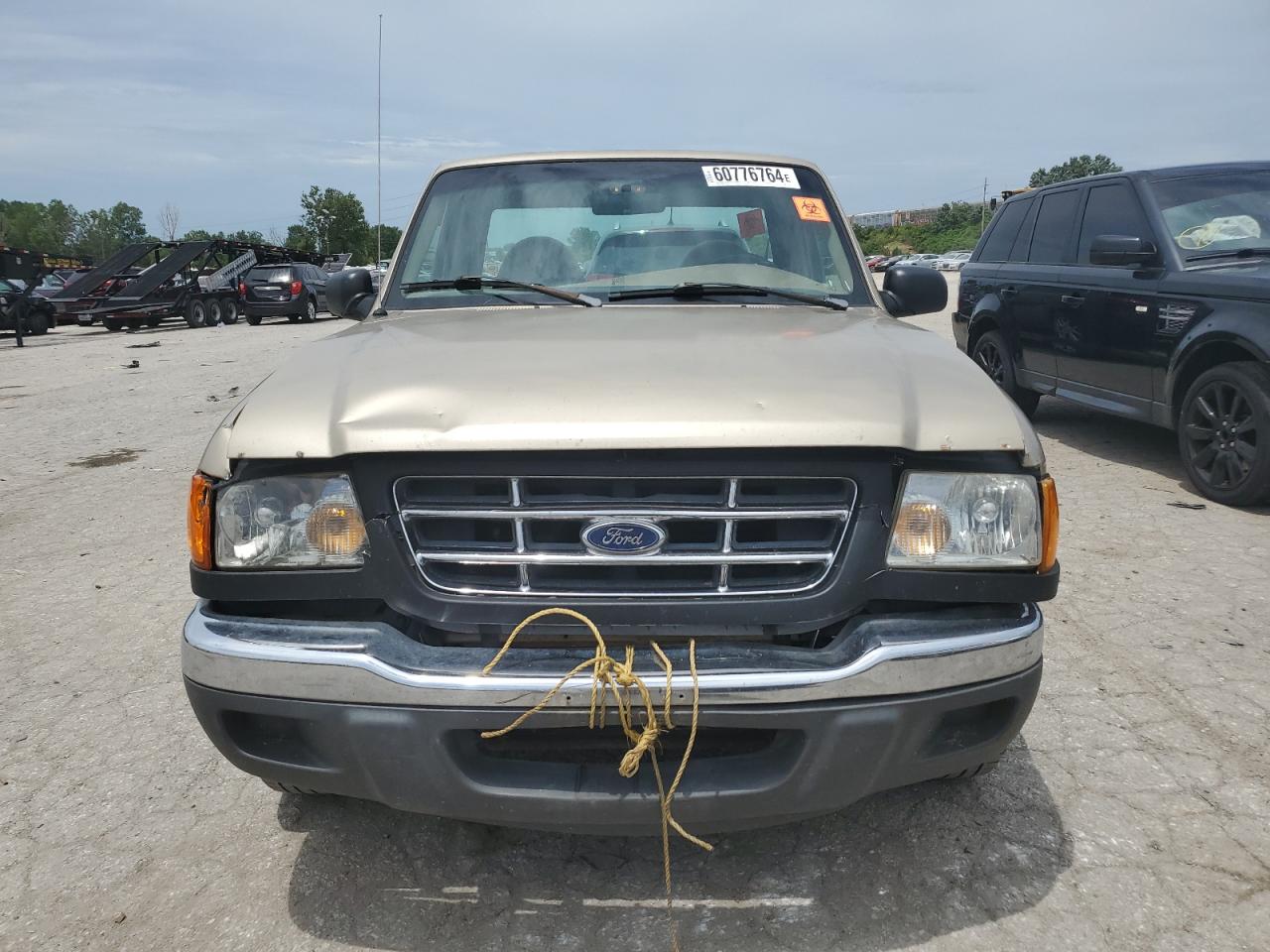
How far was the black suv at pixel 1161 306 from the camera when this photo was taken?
5285 millimetres

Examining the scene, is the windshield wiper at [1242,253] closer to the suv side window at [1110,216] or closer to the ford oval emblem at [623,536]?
the suv side window at [1110,216]

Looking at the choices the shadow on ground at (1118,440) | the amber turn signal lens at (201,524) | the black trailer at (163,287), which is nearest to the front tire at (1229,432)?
the shadow on ground at (1118,440)

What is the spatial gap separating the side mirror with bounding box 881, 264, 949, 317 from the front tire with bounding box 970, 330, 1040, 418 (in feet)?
14.3

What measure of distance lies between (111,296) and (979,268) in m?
21.2

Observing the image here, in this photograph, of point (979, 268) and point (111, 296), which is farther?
point (111, 296)

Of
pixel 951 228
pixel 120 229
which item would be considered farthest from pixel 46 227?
pixel 951 228

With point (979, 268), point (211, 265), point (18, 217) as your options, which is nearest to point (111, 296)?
point (211, 265)

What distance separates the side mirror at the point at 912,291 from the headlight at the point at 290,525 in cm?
209

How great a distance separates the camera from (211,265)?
2422 cm

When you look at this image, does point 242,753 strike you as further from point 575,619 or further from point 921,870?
point 921,870

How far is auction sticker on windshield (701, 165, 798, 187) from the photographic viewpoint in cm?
339

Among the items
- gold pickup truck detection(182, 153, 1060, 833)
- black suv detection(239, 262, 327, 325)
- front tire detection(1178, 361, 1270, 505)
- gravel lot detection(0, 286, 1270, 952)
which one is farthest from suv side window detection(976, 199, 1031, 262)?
black suv detection(239, 262, 327, 325)

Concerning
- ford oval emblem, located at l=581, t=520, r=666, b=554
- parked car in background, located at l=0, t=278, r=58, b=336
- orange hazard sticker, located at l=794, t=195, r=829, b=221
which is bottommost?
parked car in background, located at l=0, t=278, r=58, b=336

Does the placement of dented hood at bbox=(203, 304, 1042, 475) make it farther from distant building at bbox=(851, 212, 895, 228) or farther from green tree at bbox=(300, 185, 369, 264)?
distant building at bbox=(851, 212, 895, 228)
